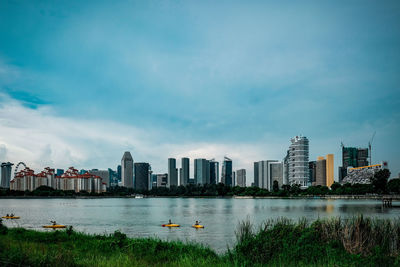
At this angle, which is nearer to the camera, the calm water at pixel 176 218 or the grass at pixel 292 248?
the grass at pixel 292 248

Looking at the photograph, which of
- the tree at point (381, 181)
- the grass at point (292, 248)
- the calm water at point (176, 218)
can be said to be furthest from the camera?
the tree at point (381, 181)

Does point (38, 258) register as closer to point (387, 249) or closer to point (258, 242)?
point (258, 242)

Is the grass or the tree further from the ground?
the grass

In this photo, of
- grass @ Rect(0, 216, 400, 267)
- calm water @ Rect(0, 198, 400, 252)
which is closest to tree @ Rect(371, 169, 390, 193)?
calm water @ Rect(0, 198, 400, 252)

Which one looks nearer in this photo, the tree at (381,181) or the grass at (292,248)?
the grass at (292,248)

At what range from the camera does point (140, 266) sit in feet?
44.4

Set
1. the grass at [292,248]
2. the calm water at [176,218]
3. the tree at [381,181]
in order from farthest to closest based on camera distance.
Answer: the tree at [381,181] < the calm water at [176,218] < the grass at [292,248]

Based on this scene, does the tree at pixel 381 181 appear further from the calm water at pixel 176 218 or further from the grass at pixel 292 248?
the grass at pixel 292 248

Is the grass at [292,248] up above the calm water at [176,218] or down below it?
above

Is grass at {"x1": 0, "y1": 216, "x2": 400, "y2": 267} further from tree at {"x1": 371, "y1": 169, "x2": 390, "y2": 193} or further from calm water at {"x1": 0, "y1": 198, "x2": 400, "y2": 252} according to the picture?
tree at {"x1": 371, "y1": 169, "x2": 390, "y2": 193}

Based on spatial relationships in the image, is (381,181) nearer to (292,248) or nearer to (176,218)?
(176,218)

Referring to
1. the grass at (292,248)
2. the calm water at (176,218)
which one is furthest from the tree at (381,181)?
the grass at (292,248)

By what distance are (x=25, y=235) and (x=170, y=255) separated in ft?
43.0

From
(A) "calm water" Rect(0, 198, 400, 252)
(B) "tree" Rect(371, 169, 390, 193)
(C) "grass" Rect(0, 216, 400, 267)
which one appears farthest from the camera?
(B) "tree" Rect(371, 169, 390, 193)
